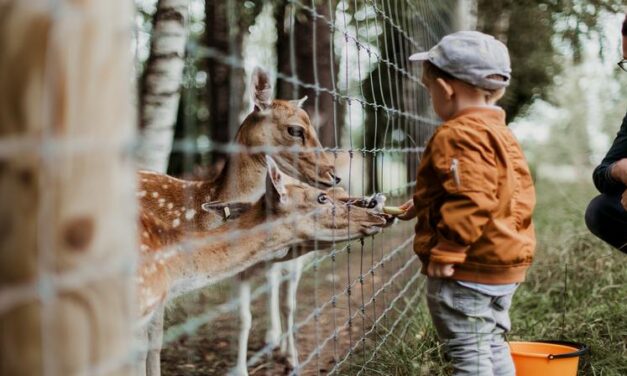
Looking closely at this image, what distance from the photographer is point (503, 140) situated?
314 cm

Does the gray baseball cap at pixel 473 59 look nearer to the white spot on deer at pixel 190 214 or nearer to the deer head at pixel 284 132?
the white spot on deer at pixel 190 214

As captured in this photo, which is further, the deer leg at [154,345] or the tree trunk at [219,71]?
the tree trunk at [219,71]

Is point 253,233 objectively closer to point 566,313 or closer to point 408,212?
point 408,212

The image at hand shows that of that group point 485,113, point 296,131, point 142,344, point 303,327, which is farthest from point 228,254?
point 303,327

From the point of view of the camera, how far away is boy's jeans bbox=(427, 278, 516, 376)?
10.5ft

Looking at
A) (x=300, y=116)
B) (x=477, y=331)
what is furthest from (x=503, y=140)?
(x=300, y=116)

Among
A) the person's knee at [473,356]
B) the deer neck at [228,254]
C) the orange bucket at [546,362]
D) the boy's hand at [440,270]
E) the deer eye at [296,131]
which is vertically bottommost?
the orange bucket at [546,362]

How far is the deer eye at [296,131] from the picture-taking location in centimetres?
543

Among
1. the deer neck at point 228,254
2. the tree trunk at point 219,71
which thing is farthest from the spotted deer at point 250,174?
the tree trunk at point 219,71

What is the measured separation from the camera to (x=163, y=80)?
623cm

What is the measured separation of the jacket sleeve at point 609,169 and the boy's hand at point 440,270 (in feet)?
6.08

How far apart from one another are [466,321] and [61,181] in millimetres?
2029

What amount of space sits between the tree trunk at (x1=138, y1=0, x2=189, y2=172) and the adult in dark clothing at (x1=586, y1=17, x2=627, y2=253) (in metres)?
2.89

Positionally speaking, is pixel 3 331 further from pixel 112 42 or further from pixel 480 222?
pixel 480 222
